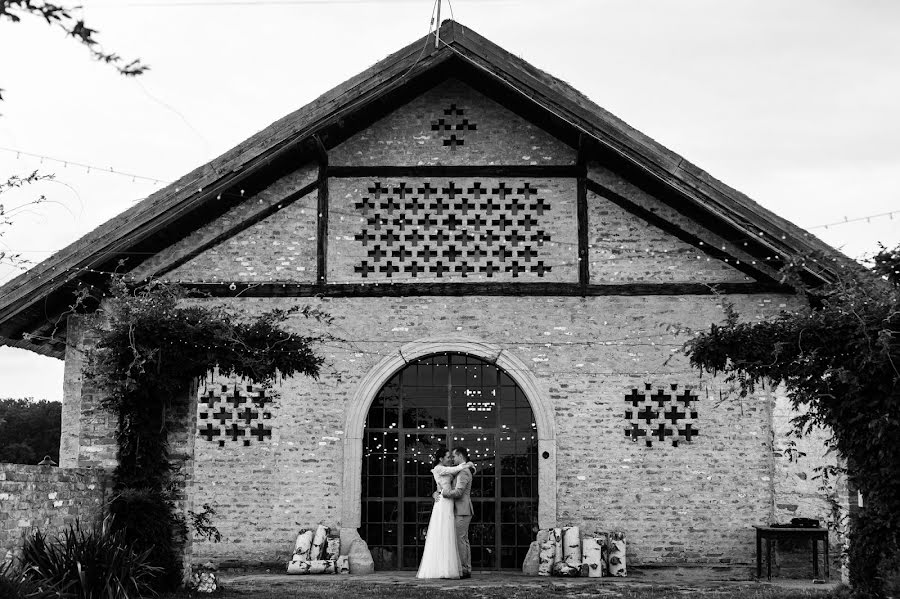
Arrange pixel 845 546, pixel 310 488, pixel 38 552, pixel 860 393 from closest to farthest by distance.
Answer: pixel 38 552, pixel 860 393, pixel 845 546, pixel 310 488

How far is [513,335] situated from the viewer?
1373 centimetres

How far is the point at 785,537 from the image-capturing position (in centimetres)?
1288

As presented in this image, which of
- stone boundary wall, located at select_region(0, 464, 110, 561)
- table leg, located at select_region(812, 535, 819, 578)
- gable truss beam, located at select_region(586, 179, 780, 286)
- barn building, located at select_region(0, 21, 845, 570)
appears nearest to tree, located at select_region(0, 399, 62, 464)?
barn building, located at select_region(0, 21, 845, 570)

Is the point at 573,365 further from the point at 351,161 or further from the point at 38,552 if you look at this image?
the point at 38,552

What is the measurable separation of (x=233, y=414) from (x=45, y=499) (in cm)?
460

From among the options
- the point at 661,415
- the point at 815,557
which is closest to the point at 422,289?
the point at 661,415

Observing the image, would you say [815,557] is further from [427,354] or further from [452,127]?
[452,127]

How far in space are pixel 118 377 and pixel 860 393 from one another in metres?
6.63

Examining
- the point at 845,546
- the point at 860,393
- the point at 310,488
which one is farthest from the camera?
the point at 310,488

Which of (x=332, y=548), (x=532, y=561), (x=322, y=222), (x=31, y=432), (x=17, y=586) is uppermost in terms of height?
(x=322, y=222)

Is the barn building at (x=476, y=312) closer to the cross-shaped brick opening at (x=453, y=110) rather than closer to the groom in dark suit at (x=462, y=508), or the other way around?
the cross-shaped brick opening at (x=453, y=110)

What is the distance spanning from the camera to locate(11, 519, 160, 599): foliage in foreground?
8633 mm

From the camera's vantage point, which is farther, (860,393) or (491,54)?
(491,54)

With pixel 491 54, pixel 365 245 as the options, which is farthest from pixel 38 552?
pixel 491 54
